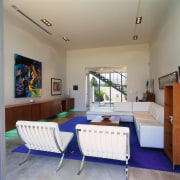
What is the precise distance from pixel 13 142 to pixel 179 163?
3777 mm

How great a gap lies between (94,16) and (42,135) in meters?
4.36

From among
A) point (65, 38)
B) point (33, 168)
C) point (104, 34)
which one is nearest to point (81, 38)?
point (65, 38)

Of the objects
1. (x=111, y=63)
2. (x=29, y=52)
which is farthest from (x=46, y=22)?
(x=111, y=63)

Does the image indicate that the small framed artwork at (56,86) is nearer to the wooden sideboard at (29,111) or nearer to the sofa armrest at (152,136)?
the wooden sideboard at (29,111)

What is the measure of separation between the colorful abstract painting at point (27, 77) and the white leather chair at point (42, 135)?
2855 millimetres

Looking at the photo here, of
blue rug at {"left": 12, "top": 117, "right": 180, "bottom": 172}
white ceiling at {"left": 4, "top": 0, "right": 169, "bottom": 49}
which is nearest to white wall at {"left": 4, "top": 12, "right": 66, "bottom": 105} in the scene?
white ceiling at {"left": 4, "top": 0, "right": 169, "bottom": 49}

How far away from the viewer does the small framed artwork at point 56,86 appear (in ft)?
23.4

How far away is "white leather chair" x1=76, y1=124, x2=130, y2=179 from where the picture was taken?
1857mm

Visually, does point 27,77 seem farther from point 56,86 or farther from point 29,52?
point 56,86

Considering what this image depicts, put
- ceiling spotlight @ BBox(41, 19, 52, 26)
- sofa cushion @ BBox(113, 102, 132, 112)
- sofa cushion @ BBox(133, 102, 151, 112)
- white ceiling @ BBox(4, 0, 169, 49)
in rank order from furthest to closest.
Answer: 1. sofa cushion @ BBox(113, 102, 132, 112)
2. sofa cushion @ BBox(133, 102, 151, 112)
3. ceiling spotlight @ BBox(41, 19, 52, 26)
4. white ceiling @ BBox(4, 0, 169, 49)

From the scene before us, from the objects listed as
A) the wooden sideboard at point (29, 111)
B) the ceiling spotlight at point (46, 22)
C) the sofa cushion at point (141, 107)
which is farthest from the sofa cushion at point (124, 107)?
the ceiling spotlight at point (46, 22)

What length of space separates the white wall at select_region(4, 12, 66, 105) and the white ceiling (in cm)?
33

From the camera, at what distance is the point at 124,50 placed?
26.3ft

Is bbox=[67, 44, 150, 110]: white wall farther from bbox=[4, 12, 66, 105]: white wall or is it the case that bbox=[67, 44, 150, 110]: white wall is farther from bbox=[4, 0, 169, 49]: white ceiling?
bbox=[4, 0, 169, 49]: white ceiling
